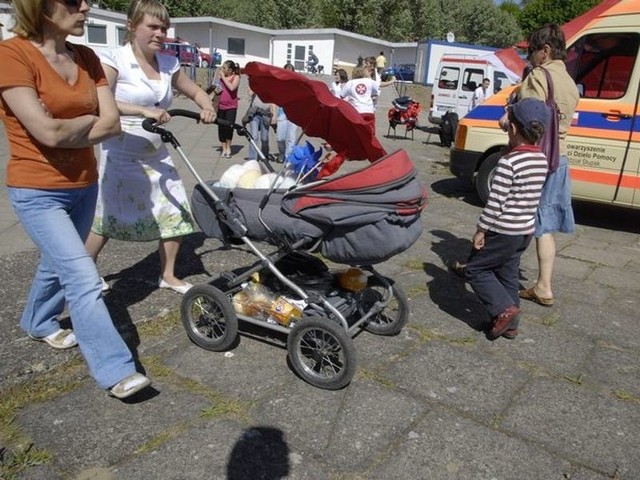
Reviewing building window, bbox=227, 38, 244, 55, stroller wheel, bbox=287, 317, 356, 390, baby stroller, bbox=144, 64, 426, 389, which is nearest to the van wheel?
baby stroller, bbox=144, 64, 426, 389

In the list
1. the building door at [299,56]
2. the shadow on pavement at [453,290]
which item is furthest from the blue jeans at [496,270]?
the building door at [299,56]

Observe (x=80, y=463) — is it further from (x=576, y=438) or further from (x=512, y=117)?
(x=512, y=117)

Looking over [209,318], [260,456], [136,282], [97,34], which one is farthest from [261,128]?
[97,34]

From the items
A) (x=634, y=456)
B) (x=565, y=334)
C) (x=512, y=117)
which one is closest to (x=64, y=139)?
(x=512, y=117)

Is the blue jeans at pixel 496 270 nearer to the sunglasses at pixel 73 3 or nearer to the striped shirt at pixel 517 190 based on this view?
the striped shirt at pixel 517 190

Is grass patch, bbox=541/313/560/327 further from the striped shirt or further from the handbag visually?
the handbag

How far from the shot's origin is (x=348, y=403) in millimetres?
3047

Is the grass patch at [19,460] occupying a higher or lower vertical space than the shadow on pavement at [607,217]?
lower

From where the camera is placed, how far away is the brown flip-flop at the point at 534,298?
14.9 ft

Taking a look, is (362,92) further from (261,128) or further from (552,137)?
(552,137)

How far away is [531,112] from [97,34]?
40695 mm

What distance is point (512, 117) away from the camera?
12.3 ft

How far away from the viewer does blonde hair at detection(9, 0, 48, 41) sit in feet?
8.16

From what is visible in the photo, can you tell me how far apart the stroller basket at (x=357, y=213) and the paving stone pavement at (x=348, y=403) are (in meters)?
0.80
